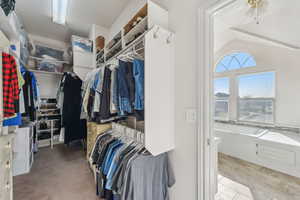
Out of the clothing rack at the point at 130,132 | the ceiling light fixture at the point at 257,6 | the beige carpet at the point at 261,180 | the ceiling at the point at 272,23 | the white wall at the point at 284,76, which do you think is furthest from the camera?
the white wall at the point at 284,76

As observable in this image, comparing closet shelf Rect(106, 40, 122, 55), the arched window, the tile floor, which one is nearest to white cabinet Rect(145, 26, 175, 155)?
closet shelf Rect(106, 40, 122, 55)

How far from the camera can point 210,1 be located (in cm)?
103

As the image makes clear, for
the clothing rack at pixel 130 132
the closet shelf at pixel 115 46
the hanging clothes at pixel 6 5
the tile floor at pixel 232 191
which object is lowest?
the tile floor at pixel 232 191

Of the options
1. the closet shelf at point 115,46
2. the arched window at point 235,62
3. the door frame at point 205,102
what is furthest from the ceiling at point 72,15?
the arched window at point 235,62

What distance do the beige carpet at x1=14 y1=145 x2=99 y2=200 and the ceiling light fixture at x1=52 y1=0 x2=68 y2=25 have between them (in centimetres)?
281

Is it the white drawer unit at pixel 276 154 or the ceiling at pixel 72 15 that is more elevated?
the ceiling at pixel 72 15

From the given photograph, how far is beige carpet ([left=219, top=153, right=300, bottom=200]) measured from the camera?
1.69 metres

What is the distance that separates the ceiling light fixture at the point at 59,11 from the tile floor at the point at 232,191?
3.67 meters

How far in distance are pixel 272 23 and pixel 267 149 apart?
2231mm

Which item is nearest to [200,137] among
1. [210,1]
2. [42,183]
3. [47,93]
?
[210,1]

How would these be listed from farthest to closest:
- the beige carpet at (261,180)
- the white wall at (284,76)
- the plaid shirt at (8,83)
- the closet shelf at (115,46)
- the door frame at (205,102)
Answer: the white wall at (284,76), the closet shelf at (115,46), the beige carpet at (261,180), the plaid shirt at (8,83), the door frame at (205,102)

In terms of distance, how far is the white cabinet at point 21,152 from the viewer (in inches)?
83.1

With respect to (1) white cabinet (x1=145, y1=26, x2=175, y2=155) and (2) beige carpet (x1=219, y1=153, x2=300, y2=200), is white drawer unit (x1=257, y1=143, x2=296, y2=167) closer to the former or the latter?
(2) beige carpet (x1=219, y1=153, x2=300, y2=200)

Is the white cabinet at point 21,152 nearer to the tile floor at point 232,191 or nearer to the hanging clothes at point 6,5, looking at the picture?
the hanging clothes at point 6,5
